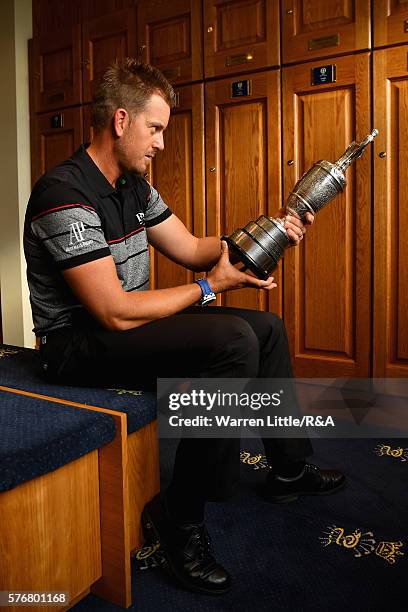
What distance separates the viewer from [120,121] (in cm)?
154

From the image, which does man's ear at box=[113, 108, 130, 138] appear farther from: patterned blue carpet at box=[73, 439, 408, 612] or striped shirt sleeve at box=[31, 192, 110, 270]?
patterned blue carpet at box=[73, 439, 408, 612]

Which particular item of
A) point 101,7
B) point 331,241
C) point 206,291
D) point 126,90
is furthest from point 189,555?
point 101,7

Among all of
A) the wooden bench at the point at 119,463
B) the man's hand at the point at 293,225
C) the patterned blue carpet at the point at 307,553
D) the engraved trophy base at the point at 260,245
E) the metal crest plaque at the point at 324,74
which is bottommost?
the patterned blue carpet at the point at 307,553

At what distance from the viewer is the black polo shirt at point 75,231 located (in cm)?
135

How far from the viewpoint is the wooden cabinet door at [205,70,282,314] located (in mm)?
2549

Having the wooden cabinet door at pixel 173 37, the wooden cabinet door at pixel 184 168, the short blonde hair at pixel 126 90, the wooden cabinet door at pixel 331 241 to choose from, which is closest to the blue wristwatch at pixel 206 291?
the short blonde hair at pixel 126 90

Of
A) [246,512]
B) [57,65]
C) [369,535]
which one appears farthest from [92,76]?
[369,535]

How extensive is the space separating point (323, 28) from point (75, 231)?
1.66 metres

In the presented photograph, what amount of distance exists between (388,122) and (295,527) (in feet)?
5.34

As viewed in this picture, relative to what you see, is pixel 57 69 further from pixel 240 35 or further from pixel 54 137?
pixel 240 35

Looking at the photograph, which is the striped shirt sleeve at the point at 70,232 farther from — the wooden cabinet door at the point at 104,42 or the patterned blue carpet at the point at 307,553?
the wooden cabinet door at the point at 104,42

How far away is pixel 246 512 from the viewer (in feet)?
5.32

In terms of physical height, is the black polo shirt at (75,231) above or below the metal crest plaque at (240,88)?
below

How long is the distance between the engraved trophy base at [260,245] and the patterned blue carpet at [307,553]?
0.69 meters
